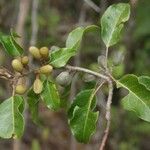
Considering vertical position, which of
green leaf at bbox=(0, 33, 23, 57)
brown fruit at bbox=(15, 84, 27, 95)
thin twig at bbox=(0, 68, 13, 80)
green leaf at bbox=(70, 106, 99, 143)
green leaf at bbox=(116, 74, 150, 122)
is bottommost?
green leaf at bbox=(70, 106, 99, 143)

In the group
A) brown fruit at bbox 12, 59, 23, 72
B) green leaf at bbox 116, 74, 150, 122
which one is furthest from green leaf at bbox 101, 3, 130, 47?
brown fruit at bbox 12, 59, 23, 72

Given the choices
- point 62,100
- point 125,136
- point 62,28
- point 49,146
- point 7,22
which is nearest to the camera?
point 62,100

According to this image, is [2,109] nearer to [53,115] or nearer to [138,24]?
[138,24]

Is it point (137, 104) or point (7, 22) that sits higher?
point (7, 22)

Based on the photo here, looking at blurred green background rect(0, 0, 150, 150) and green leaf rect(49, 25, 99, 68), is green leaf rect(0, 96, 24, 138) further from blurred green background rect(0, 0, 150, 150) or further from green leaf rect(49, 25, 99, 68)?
blurred green background rect(0, 0, 150, 150)

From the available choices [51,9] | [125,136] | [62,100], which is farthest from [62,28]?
[62,100]

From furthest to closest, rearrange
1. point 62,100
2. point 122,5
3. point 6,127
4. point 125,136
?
point 125,136, point 62,100, point 122,5, point 6,127
